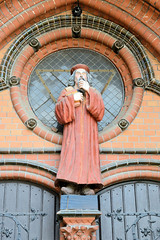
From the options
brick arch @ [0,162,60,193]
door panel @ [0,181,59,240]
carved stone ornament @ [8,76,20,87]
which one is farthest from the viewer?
carved stone ornament @ [8,76,20,87]

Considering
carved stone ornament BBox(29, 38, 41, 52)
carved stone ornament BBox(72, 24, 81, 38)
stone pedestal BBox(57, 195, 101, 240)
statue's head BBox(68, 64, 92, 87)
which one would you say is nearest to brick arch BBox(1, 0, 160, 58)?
carved stone ornament BBox(29, 38, 41, 52)

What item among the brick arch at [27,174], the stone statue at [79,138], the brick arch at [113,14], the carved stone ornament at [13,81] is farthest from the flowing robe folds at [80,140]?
the brick arch at [113,14]

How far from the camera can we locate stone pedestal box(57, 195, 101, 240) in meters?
6.67

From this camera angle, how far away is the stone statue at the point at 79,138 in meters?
7.03

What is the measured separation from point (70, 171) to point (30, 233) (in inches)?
51.2

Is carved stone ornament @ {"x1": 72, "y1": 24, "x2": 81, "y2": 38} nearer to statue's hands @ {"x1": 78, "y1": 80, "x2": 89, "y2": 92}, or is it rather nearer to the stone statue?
the stone statue

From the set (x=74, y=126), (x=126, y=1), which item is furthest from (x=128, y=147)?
(x=126, y=1)

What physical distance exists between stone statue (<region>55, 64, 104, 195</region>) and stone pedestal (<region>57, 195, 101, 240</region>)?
181 mm

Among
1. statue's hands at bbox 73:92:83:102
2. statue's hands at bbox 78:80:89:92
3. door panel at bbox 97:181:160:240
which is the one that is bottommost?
door panel at bbox 97:181:160:240

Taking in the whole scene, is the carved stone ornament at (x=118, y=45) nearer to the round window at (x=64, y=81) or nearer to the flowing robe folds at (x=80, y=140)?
the round window at (x=64, y=81)

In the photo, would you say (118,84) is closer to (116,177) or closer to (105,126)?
(105,126)

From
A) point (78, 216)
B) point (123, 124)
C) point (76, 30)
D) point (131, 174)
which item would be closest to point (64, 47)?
point (76, 30)

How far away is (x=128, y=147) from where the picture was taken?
8055 millimetres

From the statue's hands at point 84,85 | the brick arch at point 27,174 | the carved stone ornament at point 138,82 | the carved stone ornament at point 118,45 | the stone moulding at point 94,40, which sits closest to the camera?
the brick arch at point 27,174
